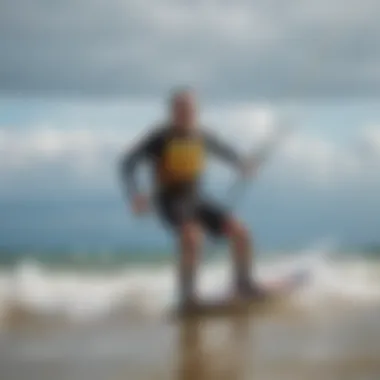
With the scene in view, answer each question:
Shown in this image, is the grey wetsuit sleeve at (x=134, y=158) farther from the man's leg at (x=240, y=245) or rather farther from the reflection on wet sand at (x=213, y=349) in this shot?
the reflection on wet sand at (x=213, y=349)

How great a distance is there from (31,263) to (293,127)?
0.47m

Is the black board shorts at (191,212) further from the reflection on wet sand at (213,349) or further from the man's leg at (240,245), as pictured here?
the reflection on wet sand at (213,349)

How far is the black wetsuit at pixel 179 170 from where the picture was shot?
1.58 m

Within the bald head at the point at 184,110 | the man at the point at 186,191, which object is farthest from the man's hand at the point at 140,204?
the bald head at the point at 184,110

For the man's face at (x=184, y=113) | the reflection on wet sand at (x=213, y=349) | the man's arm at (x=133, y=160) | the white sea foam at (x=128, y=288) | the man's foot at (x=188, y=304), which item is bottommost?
the reflection on wet sand at (x=213, y=349)

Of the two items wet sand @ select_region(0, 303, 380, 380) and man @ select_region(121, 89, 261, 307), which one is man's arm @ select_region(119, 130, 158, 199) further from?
wet sand @ select_region(0, 303, 380, 380)

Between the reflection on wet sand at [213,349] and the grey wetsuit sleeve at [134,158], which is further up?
the grey wetsuit sleeve at [134,158]

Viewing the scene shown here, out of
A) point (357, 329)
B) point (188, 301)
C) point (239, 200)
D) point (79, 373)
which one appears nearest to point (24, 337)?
point (79, 373)

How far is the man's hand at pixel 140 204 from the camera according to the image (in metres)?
1.58

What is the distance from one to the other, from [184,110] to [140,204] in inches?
6.6

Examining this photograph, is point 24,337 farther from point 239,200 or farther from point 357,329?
point 357,329

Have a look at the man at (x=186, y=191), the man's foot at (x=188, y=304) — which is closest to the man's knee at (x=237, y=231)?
the man at (x=186, y=191)

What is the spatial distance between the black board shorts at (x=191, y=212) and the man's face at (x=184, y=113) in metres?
0.12

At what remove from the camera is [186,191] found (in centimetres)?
159
